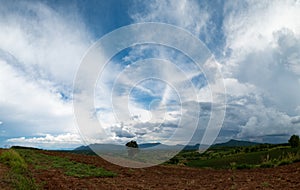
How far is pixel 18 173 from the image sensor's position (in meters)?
13.2

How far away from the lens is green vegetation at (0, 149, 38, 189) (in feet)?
33.0

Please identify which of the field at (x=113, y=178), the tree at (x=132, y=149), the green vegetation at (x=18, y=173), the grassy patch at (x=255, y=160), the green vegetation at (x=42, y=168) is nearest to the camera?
the green vegetation at (x=18, y=173)

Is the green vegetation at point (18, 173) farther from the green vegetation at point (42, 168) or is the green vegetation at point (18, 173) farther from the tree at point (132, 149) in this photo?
the tree at point (132, 149)

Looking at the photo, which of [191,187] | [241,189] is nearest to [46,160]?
[191,187]

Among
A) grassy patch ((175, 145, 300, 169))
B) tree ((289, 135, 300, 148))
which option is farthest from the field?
tree ((289, 135, 300, 148))

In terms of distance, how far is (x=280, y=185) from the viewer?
35.3ft

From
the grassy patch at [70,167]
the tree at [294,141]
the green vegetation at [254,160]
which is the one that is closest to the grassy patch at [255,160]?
the green vegetation at [254,160]

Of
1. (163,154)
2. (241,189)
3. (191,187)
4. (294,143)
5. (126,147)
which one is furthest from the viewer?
(294,143)

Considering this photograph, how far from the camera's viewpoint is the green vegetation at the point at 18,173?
33.0 ft

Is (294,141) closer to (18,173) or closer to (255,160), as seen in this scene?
(255,160)

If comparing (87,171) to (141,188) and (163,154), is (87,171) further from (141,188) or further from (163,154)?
(163,154)

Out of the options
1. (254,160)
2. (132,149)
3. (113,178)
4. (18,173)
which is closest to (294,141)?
(254,160)

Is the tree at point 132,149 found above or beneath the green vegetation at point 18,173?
above

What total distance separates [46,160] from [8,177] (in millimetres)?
8624
